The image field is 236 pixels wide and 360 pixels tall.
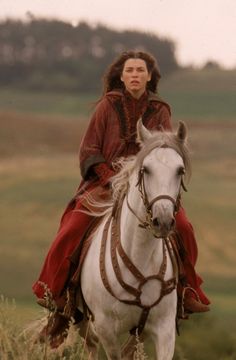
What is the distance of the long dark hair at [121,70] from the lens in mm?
10430

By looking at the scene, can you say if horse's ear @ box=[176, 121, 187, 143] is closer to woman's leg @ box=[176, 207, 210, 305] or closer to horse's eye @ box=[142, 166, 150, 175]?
horse's eye @ box=[142, 166, 150, 175]

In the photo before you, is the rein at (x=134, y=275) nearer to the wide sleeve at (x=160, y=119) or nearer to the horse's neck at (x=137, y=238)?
the horse's neck at (x=137, y=238)

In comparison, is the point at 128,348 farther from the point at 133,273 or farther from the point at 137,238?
the point at 137,238

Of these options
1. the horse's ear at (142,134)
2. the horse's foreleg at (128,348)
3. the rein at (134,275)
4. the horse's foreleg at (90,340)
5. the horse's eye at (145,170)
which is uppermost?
the horse's ear at (142,134)

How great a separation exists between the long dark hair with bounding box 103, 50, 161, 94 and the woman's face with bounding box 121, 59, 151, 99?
13 centimetres

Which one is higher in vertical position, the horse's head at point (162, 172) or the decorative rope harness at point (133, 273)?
the horse's head at point (162, 172)

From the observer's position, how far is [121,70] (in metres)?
10.5

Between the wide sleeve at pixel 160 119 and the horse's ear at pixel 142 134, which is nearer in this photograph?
the horse's ear at pixel 142 134

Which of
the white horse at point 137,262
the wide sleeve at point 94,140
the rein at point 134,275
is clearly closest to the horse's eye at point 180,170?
the white horse at point 137,262

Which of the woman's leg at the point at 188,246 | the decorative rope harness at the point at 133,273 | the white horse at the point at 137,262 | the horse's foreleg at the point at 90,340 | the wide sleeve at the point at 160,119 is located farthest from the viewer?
the horse's foreleg at the point at 90,340

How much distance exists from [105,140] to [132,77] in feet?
1.90

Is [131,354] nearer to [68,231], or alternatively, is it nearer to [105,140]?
[68,231]

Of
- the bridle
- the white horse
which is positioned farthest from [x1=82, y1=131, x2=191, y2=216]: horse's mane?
the bridle

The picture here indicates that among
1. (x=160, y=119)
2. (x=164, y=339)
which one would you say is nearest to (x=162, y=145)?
(x=160, y=119)
